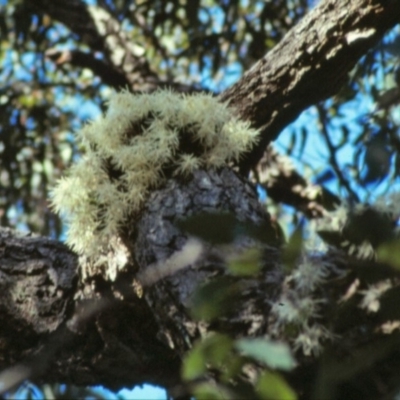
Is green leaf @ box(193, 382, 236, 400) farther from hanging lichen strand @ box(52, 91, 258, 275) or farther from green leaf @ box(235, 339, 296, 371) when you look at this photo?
hanging lichen strand @ box(52, 91, 258, 275)

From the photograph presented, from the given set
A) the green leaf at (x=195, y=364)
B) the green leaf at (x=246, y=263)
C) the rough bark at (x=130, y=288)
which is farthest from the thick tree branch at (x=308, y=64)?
the green leaf at (x=195, y=364)

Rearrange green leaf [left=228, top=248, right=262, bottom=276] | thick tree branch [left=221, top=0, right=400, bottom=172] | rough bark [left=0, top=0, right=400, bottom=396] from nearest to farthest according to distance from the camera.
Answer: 1. green leaf [left=228, top=248, right=262, bottom=276]
2. rough bark [left=0, top=0, right=400, bottom=396]
3. thick tree branch [left=221, top=0, right=400, bottom=172]

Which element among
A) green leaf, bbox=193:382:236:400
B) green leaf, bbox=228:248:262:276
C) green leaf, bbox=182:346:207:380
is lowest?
green leaf, bbox=193:382:236:400

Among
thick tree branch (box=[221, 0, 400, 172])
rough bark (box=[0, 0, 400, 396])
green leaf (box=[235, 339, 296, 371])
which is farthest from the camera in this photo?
thick tree branch (box=[221, 0, 400, 172])

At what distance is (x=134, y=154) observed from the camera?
1.66 m

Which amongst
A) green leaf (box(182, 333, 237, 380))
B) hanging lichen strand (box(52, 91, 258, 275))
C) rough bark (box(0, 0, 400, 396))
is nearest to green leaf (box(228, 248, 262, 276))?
green leaf (box(182, 333, 237, 380))

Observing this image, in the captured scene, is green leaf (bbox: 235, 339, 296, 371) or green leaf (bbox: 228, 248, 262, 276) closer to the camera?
green leaf (bbox: 235, 339, 296, 371)

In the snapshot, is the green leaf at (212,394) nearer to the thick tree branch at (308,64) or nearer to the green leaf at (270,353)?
the green leaf at (270,353)

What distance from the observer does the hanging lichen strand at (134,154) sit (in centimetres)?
163

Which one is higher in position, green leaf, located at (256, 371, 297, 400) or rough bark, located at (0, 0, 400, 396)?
rough bark, located at (0, 0, 400, 396)

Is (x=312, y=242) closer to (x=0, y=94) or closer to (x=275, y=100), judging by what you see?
(x=275, y=100)

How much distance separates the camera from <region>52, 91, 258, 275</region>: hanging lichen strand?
5.36ft

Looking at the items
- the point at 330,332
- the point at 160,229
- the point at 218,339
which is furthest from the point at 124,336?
the point at 218,339

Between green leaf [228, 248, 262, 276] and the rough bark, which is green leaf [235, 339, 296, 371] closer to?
green leaf [228, 248, 262, 276]
